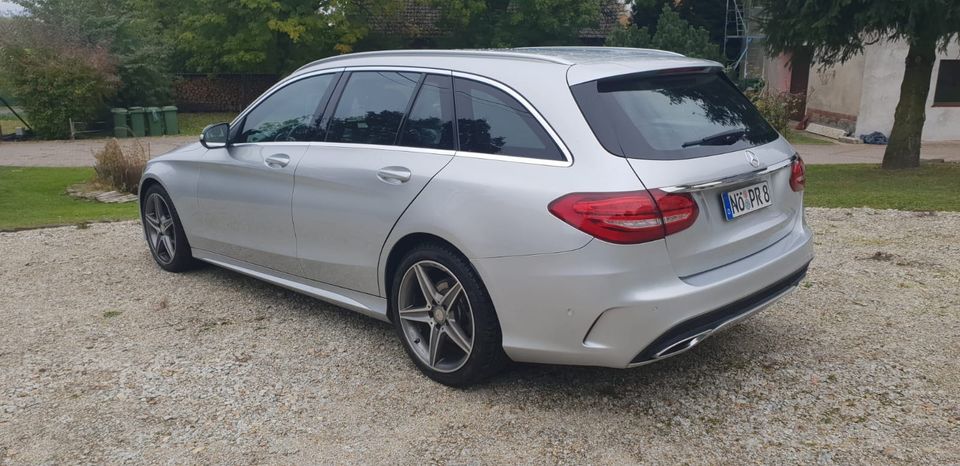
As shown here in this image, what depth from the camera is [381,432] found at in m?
3.59

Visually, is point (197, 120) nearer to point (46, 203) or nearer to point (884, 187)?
point (46, 203)

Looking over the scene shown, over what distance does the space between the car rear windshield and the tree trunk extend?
35.7 ft

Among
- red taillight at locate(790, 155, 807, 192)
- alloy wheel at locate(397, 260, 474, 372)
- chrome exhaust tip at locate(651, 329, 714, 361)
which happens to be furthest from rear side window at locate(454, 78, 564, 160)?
red taillight at locate(790, 155, 807, 192)

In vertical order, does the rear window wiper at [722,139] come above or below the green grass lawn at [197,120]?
above

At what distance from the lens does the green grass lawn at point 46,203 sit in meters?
9.37

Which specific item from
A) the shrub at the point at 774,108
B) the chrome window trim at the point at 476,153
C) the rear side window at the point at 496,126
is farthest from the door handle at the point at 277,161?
the shrub at the point at 774,108

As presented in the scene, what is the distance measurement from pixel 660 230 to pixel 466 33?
2989 cm

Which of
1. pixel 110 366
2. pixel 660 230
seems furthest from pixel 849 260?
pixel 110 366

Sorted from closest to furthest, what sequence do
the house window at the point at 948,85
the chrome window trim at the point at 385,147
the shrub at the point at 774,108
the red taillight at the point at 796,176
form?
the chrome window trim at the point at 385,147 → the red taillight at the point at 796,176 → the shrub at the point at 774,108 → the house window at the point at 948,85

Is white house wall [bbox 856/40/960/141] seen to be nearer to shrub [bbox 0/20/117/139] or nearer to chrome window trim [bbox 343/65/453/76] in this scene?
chrome window trim [bbox 343/65/453/76]

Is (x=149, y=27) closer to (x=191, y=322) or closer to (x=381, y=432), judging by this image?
(x=191, y=322)

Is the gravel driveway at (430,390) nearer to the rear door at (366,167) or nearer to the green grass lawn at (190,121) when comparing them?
the rear door at (366,167)

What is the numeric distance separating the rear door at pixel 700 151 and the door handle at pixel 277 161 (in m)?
2.02

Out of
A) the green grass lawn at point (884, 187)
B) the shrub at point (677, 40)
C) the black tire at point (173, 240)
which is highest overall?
the shrub at point (677, 40)
